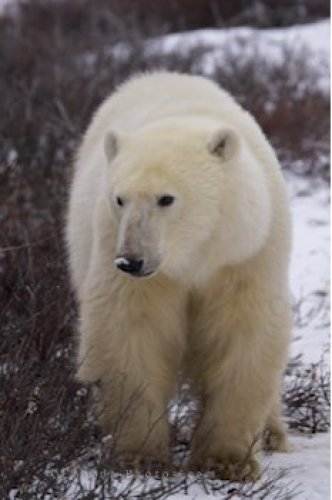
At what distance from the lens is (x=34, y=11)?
11.9 meters

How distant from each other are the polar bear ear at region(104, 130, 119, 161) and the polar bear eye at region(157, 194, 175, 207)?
308mm

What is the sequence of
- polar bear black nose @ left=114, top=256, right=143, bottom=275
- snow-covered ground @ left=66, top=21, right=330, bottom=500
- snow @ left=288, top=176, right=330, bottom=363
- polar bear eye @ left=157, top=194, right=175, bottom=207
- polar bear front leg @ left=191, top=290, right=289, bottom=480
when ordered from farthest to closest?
snow @ left=288, top=176, right=330, bottom=363 → snow-covered ground @ left=66, top=21, right=330, bottom=500 → polar bear front leg @ left=191, top=290, right=289, bottom=480 → polar bear eye @ left=157, top=194, right=175, bottom=207 → polar bear black nose @ left=114, top=256, right=143, bottom=275

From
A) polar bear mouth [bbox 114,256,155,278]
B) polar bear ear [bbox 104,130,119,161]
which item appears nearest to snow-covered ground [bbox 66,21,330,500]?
polar bear mouth [bbox 114,256,155,278]

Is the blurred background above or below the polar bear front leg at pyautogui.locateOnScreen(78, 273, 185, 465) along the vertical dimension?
above

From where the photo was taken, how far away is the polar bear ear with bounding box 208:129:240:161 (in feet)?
9.93

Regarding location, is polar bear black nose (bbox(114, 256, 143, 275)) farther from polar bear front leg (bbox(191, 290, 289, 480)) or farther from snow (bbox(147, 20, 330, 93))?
snow (bbox(147, 20, 330, 93))

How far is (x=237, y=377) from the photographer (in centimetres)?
332

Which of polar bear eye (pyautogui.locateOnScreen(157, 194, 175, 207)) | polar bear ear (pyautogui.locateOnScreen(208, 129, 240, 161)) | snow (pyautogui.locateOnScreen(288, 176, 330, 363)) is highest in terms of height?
snow (pyautogui.locateOnScreen(288, 176, 330, 363))

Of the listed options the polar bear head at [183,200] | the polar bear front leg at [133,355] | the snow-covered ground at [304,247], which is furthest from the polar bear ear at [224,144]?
the snow-covered ground at [304,247]

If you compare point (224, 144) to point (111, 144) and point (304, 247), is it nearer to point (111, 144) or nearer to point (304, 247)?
point (111, 144)

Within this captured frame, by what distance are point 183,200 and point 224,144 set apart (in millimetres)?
221

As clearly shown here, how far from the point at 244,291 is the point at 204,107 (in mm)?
617

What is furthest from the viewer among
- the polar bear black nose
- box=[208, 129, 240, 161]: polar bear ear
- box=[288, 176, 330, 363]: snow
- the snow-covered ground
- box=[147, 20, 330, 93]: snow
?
box=[147, 20, 330, 93]: snow

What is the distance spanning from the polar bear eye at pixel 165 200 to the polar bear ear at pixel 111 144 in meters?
0.31
